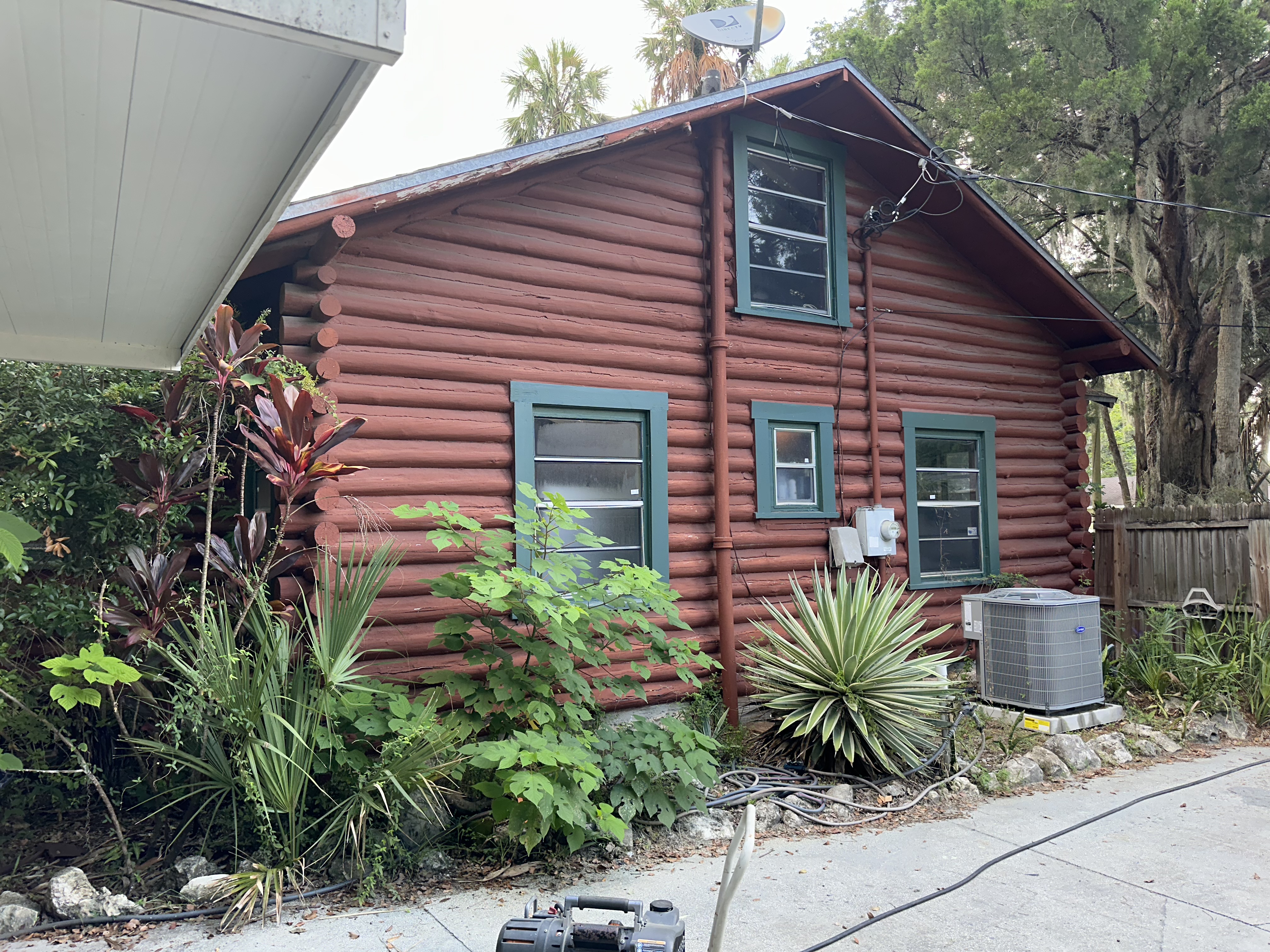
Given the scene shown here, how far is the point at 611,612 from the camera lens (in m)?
5.33

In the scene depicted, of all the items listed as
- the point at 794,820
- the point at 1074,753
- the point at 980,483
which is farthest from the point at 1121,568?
the point at 794,820

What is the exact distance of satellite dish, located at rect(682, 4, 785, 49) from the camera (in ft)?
25.1

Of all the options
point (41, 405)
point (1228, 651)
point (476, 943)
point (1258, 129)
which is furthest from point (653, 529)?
point (1258, 129)

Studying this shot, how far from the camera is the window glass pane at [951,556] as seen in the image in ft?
30.2

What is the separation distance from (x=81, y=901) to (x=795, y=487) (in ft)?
20.2

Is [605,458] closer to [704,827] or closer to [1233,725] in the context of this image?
[704,827]

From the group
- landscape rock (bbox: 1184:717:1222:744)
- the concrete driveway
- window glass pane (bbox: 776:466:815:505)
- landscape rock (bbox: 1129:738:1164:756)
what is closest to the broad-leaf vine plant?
the concrete driveway

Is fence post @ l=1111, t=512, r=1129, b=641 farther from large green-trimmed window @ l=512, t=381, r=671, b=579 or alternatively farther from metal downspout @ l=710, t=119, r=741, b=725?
large green-trimmed window @ l=512, t=381, r=671, b=579

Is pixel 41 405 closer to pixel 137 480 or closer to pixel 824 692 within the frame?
pixel 137 480

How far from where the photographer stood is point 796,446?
8273 millimetres

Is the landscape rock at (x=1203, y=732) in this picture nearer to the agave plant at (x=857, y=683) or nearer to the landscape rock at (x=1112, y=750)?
the landscape rock at (x=1112, y=750)

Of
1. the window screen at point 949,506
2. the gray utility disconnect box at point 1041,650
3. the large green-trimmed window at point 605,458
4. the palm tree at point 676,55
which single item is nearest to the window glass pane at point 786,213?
the large green-trimmed window at point 605,458

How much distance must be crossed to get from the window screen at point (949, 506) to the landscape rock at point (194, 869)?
7.01 m

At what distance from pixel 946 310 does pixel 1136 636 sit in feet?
14.7
